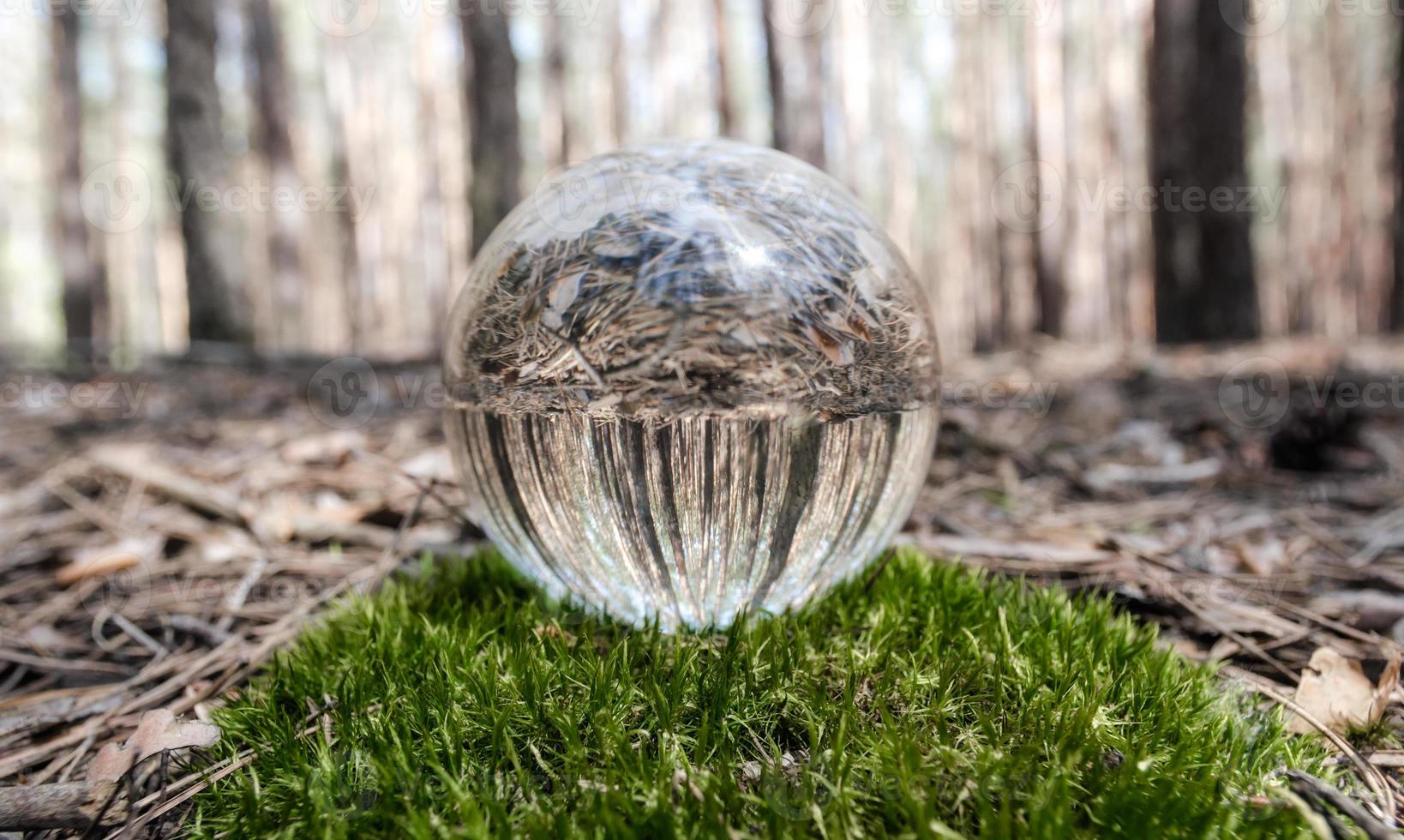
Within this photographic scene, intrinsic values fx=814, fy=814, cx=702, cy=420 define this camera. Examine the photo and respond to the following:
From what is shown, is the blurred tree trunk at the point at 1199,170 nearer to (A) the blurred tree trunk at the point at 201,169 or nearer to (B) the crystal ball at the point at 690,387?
(B) the crystal ball at the point at 690,387

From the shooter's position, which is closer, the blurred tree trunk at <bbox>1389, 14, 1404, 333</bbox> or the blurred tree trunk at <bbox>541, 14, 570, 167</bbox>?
the blurred tree trunk at <bbox>1389, 14, 1404, 333</bbox>

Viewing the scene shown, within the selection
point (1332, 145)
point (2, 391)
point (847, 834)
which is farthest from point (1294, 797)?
point (1332, 145)

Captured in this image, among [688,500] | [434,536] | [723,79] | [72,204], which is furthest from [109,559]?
[72,204]

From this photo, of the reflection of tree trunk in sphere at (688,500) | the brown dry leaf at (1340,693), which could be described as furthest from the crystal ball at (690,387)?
A: the brown dry leaf at (1340,693)

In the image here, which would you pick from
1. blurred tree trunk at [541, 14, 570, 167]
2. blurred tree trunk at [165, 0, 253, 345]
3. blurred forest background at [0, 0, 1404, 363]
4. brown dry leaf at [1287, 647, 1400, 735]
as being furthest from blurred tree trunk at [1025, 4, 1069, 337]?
brown dry leaf at [1287, 647, 1400, 735]

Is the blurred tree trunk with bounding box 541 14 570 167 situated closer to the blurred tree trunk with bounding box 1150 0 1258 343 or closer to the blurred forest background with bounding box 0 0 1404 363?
the blurred forest background with bounding box 0 0 1404 363

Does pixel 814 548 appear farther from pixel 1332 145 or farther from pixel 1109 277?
pixel 1332 145
